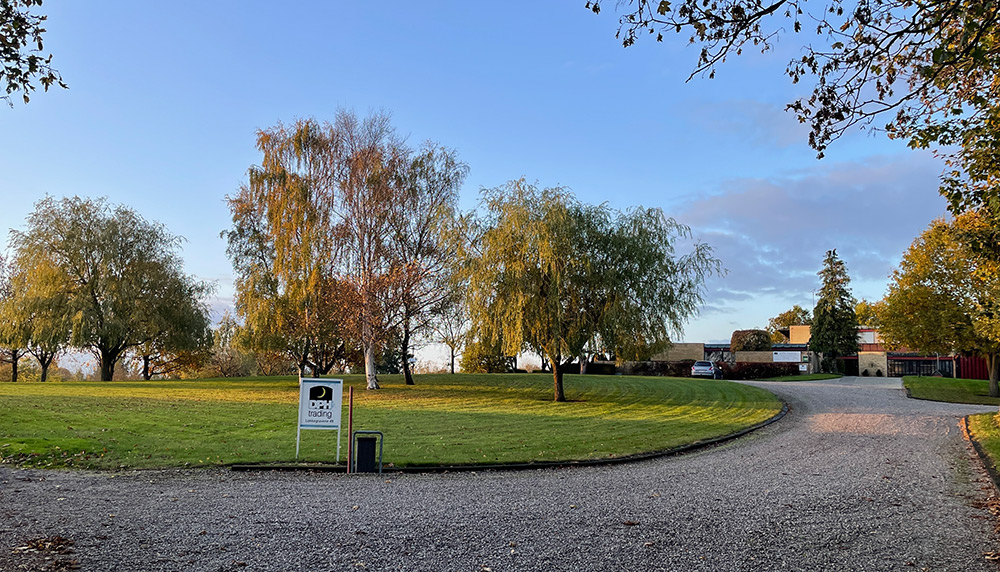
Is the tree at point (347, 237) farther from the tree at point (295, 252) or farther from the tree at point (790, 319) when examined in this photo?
the tree at point (790, 319)

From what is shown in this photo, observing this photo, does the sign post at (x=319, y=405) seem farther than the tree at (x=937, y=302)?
No

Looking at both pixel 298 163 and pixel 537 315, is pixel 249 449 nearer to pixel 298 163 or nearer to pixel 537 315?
pixel 537 315

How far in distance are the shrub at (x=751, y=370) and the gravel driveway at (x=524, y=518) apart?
102 feet

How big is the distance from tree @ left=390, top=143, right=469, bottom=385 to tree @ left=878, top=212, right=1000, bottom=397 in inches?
893

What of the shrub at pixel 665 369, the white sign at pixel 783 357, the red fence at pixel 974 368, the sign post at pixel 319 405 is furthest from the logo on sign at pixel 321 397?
the white sign at pixel 783 357

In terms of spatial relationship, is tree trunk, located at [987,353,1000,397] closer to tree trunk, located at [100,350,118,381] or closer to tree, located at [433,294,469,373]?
tree, located at [433,294,469,373]

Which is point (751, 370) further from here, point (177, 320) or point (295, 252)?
point (177, 320)

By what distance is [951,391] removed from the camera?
3162 cm

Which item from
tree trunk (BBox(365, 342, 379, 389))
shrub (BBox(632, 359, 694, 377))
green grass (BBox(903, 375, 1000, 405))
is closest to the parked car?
shrub (BBox(632, 359, 694, 377))

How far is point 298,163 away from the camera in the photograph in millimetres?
28531

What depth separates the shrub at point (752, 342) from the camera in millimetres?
59094

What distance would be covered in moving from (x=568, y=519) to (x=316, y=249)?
2237 centimetres

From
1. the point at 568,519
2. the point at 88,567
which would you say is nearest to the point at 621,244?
the point at 568,519

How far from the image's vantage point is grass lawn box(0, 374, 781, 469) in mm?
12273
